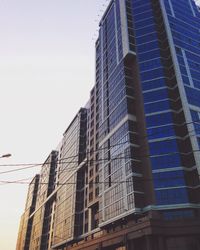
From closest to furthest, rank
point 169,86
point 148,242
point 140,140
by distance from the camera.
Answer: point 148,242 → point 140,140 → point 169,86

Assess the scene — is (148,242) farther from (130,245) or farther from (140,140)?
(140,140)

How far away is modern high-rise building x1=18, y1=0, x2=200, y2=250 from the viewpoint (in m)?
54.0

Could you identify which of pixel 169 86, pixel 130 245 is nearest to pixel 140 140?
pixel 169 86

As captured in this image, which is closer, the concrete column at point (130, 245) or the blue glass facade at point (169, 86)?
the concrete column at point (130, 245)

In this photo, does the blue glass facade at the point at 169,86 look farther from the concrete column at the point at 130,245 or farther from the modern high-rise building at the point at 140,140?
the concrete column at the point at 130,245

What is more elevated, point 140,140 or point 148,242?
point 140,140

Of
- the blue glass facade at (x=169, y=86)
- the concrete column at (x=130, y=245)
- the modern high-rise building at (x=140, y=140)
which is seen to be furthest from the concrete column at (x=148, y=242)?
the blue glass facade at (x=169, y=86)

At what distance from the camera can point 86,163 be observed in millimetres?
88562

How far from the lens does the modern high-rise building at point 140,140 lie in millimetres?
53969

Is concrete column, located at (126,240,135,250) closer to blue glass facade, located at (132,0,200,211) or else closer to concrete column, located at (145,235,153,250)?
concrete column, located at (145,235,153,250)

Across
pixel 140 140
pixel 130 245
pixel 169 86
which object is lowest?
pixel 130 245

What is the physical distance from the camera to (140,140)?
209 ft

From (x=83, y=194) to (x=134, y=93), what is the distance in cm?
3850

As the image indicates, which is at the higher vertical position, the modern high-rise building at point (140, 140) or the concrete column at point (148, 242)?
the modern high-rise building at point (140, 140)
